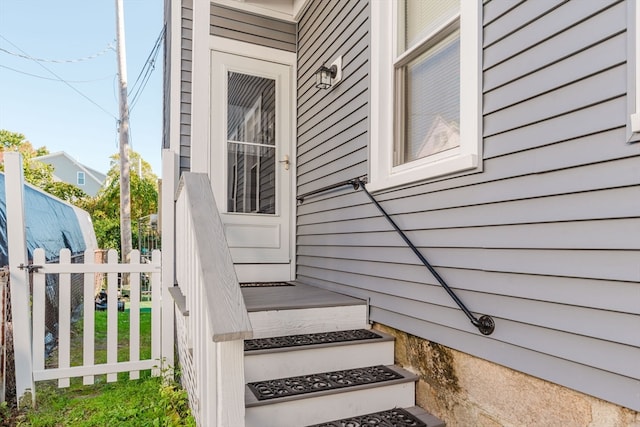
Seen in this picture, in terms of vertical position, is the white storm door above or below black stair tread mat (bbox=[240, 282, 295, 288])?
above

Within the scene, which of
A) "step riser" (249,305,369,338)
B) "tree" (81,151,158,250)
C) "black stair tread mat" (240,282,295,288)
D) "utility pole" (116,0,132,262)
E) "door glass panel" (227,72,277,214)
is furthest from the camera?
"tree" (81,151,158,250)

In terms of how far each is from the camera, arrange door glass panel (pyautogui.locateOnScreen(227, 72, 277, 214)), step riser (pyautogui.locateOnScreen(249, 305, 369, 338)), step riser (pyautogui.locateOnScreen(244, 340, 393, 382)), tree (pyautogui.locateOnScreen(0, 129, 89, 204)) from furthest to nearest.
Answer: tree (pyautogui.locateOnScreen(0, 129, 89, 204)) → door glass panel (pyautogui.locateOnScreen(227, 72, 277, 214)) → step riser (pyautogui.locateOnScreen(249, 305, 369, 338)) → step riser (pyautogui.locateOnScreen(244, 340, 393, 382))

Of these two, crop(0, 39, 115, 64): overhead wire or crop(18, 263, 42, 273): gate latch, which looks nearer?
crop(18, 263, 42, 273): gate latch

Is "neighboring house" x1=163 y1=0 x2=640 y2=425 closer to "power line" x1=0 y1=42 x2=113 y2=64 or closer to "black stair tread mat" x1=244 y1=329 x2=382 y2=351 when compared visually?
"black stair tread mat" x1=244 y1=329 x2=382 y2=351

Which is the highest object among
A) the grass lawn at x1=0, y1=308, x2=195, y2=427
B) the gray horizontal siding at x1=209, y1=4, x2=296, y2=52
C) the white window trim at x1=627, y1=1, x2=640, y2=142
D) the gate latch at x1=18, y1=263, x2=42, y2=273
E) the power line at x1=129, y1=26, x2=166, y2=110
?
the power line at x1=129, y1=26, x2=166, y2=110

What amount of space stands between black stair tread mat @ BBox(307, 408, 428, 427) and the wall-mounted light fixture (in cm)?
251

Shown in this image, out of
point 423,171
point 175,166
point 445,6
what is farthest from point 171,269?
point 445,6

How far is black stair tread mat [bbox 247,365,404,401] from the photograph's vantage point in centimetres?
194

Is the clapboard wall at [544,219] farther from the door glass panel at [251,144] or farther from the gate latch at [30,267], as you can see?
the gate latch at [30,267]

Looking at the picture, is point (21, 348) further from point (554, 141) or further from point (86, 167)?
point (86, 167)

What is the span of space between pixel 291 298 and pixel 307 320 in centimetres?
29

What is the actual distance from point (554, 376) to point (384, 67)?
6.74 ft

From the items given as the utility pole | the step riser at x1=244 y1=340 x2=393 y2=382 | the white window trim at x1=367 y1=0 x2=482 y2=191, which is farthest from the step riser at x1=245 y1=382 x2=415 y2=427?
the utility pole

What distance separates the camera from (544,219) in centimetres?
150
